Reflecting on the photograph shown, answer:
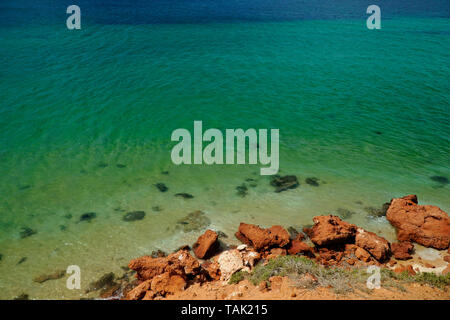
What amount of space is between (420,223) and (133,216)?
11.1 m

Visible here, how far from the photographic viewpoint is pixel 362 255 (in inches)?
390

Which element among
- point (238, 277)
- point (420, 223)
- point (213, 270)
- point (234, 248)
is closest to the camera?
point (238, 277)

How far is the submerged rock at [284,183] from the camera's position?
14190 millimetres

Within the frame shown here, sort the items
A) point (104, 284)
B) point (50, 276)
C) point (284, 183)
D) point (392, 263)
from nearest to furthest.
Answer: point (104, 284) < point (392, 263) < point (50, 276) < point (284, 183)

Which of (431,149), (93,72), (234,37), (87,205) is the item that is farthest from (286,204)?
(234,37)

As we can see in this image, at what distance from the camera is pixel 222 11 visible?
160 feet

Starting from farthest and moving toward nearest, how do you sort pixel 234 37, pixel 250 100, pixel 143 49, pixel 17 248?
pixel 234 37, pixel 143 49, pixel 250 100, pixel 17 248

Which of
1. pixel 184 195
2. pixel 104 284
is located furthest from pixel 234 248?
pixel 104 284

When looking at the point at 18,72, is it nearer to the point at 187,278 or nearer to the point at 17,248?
the point at 17,248

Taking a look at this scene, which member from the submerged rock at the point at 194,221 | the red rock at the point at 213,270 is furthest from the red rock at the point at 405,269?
the submerged rock at the point at 194,221

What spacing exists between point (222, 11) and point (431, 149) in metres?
41.1

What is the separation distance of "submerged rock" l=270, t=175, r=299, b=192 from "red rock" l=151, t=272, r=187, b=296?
277 inches

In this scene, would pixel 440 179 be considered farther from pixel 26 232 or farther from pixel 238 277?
pixel 26 232

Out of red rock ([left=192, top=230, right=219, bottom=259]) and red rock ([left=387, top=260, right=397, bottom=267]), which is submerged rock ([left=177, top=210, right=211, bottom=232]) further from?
red rock ([left=387, top=260, right=397, bottom=267])
